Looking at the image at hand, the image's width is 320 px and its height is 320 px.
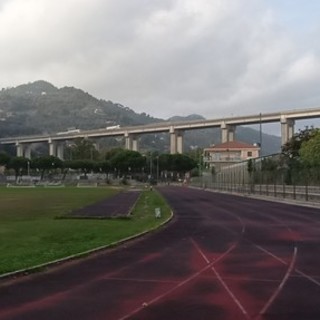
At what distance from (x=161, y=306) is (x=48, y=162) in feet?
578

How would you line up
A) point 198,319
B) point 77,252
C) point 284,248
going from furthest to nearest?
point 284,248, point 77,252, point 198,319

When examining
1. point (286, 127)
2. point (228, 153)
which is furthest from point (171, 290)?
point (228, 153)

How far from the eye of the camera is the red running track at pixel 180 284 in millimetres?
9500

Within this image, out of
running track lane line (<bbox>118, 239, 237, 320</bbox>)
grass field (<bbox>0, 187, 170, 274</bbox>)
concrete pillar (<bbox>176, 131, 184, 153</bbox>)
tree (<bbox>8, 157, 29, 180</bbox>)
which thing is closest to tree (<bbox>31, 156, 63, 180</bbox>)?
tree (<bbox>8, 157, 29, 180</bbox>)

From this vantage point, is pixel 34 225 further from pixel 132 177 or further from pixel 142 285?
pixel 132 177

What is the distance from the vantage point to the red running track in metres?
9.50

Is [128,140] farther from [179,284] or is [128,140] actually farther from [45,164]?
A: [179,284]

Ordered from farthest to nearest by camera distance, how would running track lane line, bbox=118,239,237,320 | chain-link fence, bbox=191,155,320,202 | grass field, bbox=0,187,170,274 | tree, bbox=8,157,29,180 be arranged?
tree, bbox=8,157,29,180 < chain-link fence, bbox=191,155,320,202 < grass field, bbox=0,187,170,274 < running track lane line, bbox=118,239,237,320

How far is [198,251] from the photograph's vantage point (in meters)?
17.6

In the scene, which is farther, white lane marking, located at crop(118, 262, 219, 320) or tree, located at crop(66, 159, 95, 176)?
tree, located at crop(66, 159, 95, 176)

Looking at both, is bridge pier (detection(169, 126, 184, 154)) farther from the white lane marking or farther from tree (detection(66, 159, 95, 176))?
the white lane marking

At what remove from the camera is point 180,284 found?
1195 cm

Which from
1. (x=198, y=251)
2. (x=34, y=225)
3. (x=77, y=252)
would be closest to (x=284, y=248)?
(x=198, y=251)

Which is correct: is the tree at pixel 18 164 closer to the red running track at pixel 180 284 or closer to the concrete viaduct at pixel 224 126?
the concrete viaduct at pixel 224 126
